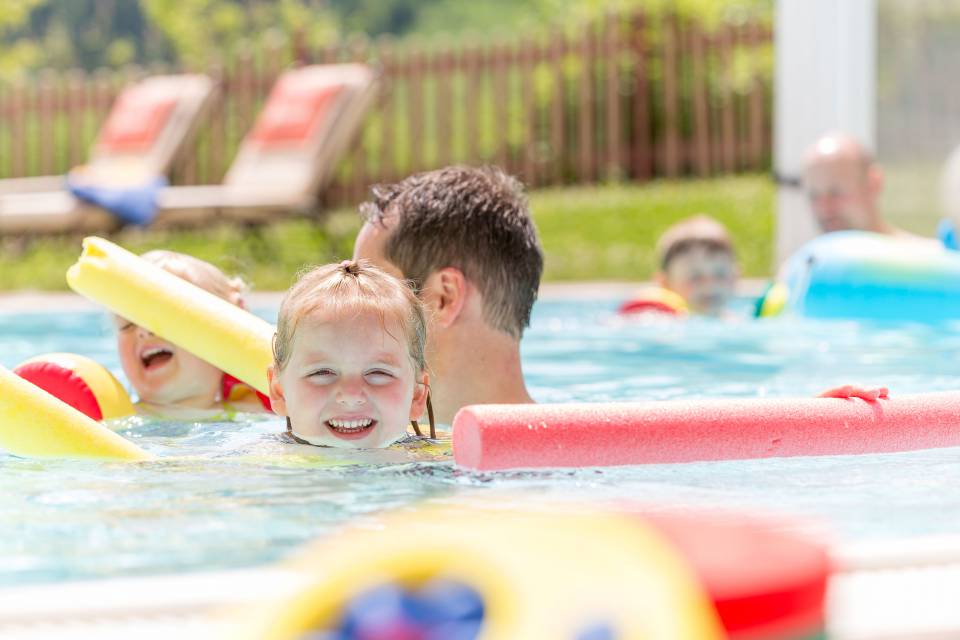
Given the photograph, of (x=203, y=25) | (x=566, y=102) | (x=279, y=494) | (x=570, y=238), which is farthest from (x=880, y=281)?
(x=203, y=25)

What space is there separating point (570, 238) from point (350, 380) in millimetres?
10197

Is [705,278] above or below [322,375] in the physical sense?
below

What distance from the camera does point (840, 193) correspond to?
7.36m

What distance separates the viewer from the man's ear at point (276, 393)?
3.25 meters

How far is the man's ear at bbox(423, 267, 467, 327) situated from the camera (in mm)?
3486

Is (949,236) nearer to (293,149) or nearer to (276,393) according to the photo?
(276,393)

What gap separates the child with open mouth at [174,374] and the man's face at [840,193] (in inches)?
156

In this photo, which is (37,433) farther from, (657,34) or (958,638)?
(657,34)

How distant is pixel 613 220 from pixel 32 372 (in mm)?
10455

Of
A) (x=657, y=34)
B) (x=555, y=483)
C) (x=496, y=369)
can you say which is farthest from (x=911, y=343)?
Result: (x=657, y=34)

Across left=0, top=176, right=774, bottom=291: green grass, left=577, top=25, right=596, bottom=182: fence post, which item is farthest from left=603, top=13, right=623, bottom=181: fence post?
left=0, top=176, right=774, bottom=291: green grass

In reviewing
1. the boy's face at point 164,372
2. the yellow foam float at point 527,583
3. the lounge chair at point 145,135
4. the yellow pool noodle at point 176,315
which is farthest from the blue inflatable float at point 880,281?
the lounge chair at point 145,135

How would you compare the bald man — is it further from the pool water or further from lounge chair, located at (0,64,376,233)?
lounge chair, located at (0,64,376,233)

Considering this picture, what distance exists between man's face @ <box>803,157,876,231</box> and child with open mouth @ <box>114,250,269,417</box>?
397 centimetres
